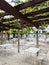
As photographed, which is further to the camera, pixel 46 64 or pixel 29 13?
pixel 46 64

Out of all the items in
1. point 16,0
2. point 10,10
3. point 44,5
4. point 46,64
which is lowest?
point 46,64

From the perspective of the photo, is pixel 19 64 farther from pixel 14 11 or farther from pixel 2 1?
pixel 2 1

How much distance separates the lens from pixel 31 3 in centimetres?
399

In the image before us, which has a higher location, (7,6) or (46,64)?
(7,6)

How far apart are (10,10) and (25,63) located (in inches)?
184

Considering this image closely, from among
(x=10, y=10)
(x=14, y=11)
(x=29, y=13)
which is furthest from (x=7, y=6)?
(x=29, y=13)

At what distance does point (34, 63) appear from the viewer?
25.7 feet

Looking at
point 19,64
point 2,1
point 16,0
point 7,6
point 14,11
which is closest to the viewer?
point 2,1

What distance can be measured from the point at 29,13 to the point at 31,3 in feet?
4.47

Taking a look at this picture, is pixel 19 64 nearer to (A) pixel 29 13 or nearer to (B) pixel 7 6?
(A) pixel 29 13

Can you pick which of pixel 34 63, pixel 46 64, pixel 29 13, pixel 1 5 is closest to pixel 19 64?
pixel 34 63

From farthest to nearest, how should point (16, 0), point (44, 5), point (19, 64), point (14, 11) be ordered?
point (19, 64)
point (16, 0)
point (44, 5)
point (14, 11)

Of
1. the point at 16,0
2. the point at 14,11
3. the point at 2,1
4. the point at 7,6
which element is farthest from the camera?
the point at 16,0

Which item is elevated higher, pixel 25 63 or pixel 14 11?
pixel 14 11
